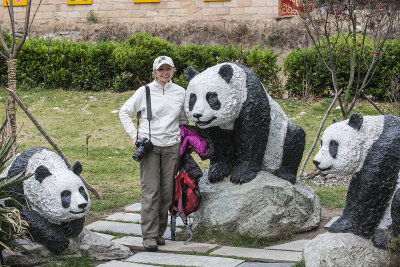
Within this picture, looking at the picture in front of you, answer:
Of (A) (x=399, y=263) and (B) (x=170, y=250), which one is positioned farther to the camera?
(B) (x=170, y=250)

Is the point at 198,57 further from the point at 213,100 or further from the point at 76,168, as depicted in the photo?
the point at 76,168

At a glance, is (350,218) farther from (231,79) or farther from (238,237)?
(231,79)

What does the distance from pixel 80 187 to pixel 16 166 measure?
71 centimetres

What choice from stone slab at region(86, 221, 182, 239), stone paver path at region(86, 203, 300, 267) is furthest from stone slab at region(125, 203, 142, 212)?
stone paver path at region(86, 203, 300, 267)

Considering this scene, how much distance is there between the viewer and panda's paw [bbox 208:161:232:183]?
6.72 m

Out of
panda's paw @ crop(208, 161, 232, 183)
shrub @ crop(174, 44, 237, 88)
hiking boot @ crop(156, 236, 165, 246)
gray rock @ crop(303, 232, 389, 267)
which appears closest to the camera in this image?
gray rock @ crop(303, 232, 389, 267)

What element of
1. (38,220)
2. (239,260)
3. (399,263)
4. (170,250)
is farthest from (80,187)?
(399,263)

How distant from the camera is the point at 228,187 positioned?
6.61 meters

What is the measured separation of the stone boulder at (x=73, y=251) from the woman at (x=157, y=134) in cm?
40

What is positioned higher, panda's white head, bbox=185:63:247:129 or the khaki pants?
panda's white head, bbox=185:63:247:129

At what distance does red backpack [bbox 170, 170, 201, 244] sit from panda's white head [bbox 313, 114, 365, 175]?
174 cm

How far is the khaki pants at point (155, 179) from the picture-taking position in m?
6.23

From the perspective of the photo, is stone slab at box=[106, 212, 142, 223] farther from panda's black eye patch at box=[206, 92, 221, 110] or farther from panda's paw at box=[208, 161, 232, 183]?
panda's black eye patch at box=[206, 92, 221, 110]

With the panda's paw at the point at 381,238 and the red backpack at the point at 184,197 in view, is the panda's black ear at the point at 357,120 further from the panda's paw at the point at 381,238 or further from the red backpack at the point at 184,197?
the red backpack at the point at 184,197
